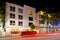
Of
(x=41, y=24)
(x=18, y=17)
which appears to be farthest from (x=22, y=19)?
(x=41, y=24)

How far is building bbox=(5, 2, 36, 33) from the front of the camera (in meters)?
23.1

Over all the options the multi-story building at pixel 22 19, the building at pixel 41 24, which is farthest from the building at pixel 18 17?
the building at pixel 41 24

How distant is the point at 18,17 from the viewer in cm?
2425

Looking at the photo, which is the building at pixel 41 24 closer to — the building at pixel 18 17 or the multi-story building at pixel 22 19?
the multi-story building at pixel 22 19

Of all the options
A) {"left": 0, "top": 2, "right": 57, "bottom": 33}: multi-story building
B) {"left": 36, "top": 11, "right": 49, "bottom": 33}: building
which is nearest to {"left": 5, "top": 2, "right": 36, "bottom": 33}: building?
{"left": 0, "top": 2, "right": 57, "bottom": 33}: multi-story building

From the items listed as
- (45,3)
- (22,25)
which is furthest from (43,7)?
(22,25)

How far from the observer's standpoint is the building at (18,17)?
75.8ft

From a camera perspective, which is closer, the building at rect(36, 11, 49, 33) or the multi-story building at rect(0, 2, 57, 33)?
the multi-story building at rect(0, 2, 57, 33)

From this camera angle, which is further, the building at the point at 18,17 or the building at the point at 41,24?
the building at the point at 41,24

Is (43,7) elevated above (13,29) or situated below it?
above

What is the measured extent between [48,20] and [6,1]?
700cm

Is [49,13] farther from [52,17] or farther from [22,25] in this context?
[22,25]

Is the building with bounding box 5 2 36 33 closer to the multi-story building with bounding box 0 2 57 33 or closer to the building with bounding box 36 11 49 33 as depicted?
the multi-story building with bounding box 0 2 57 33

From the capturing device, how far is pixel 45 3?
27031mm
